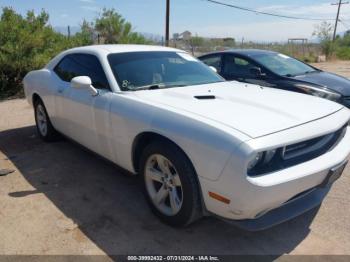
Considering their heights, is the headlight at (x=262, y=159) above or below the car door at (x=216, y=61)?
below

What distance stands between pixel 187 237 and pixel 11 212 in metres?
1.76

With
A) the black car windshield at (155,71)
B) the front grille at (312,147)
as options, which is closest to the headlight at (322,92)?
the black car windshield at (155,71)

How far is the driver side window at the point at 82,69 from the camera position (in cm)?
389

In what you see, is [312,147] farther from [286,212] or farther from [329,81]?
[329,81]

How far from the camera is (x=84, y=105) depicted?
156 inches

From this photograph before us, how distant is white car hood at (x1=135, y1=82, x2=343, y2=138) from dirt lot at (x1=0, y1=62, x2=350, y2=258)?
100 cm

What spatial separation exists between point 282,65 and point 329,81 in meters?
0.97

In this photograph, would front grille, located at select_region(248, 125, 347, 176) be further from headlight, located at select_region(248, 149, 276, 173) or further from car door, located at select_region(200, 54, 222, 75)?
car door, located at select_region(200, 54, 222, 75)

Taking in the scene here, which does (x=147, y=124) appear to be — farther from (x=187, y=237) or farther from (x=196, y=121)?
(x=187, y=237)

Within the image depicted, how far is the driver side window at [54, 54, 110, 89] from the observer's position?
12.8 ft

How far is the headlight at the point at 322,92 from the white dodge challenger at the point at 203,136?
243 centimetres

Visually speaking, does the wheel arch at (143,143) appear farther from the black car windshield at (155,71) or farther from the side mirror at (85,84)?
the side mirror at (85,84)

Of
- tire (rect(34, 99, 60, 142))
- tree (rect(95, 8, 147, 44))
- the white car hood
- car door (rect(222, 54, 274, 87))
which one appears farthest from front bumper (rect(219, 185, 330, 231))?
tree (rect(95, 8, 147, 44))

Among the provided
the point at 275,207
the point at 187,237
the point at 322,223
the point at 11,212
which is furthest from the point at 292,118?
the point at 11,212
